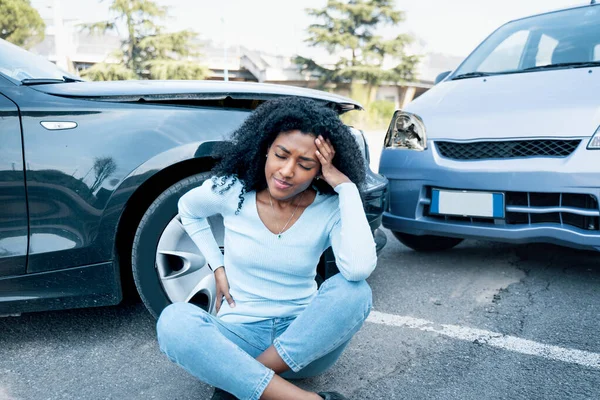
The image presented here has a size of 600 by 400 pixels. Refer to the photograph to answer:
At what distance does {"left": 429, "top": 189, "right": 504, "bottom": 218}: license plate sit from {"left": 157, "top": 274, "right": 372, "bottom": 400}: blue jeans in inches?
54.2

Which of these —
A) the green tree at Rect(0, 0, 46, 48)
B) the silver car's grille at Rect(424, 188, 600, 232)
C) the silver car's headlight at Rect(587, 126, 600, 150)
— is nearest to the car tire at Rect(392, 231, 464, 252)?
the silver car's grille at Rect(424, 188, 600, 232)

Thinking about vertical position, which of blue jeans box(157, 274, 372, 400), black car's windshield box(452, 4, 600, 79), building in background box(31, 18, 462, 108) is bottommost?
blue jeans box(157, 274, 372, 400)

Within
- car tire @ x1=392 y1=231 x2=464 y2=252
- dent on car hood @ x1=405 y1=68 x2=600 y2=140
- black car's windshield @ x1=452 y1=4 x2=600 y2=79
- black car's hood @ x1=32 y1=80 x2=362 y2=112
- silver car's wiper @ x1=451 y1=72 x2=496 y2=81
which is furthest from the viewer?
car tire @ x1=392 y1=231 x2=464 y2=252

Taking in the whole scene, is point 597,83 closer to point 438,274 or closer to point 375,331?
point 438,274

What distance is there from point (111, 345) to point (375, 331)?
118 centimetres

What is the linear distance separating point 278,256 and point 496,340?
1157 mm

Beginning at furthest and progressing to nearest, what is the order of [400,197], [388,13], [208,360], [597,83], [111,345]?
[388,13] < [400,197] < [597,83] < [111,345] < [208,360]

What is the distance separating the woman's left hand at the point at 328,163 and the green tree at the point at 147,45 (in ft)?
72.3

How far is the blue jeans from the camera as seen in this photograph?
4.79ft

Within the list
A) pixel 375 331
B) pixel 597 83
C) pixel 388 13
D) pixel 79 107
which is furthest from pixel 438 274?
pixel 388 13

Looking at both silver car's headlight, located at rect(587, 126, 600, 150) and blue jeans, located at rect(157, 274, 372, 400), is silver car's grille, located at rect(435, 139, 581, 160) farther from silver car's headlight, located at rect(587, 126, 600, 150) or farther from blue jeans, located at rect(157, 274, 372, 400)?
blue jeans, located at rect(157, 274, 372, 400)

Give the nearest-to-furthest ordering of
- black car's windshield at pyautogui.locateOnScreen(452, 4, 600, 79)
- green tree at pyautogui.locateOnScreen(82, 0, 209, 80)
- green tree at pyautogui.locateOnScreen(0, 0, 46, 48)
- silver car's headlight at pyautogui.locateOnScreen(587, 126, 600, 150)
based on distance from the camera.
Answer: silver car's headlight at pyautogui.locateOnScreen(587, 126, 600, 150) < black car's windshield at pyautogui.locateOnScreen(452, 4, 600, 79) < green tree at pyautogui.locateOnScreen(0, 0, 46, 48) < green tree at pyautogui.locateOnScreen(82, 0, 209, 80)

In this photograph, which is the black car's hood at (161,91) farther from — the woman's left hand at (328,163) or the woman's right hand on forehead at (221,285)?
the woman's right hand on forehead at (221,285)

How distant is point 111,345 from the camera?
7.22ft
